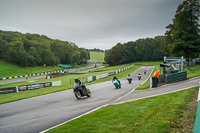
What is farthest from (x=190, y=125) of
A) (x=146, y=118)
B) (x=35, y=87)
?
(x=35, y=87)

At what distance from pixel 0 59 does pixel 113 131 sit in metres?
87.8

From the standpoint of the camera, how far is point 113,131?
18.1 feet

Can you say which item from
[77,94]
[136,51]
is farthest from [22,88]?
[136,51]

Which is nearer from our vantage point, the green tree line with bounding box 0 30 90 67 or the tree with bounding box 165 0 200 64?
the tree with bounding box 165 0 200 64

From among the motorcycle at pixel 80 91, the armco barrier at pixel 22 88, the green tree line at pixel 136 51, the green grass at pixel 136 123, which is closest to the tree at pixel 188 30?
the motorcycle at pixel 80 91

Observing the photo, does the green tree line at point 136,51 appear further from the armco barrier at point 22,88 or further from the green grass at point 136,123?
the green grass at point 136,123

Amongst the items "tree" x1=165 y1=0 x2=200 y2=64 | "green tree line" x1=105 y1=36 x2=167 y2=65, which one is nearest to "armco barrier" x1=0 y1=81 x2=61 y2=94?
"tree" x1=165 y1=0 x2=200 y2=64

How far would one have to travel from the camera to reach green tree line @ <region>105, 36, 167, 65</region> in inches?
3976

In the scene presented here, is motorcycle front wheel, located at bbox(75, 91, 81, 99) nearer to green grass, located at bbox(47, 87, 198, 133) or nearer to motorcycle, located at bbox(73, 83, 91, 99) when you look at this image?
motorcycle, located at bbox(73, 83, 91, 99)

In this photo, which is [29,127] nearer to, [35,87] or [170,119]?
[170,119]

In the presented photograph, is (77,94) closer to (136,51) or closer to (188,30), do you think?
(188,30)

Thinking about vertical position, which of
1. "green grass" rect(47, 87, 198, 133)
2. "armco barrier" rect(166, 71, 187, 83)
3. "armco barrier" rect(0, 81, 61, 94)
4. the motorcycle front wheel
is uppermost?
"armco barrier" rect(166, 71, 187, 83)

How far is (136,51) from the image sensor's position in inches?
4262

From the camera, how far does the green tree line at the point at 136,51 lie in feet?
331
